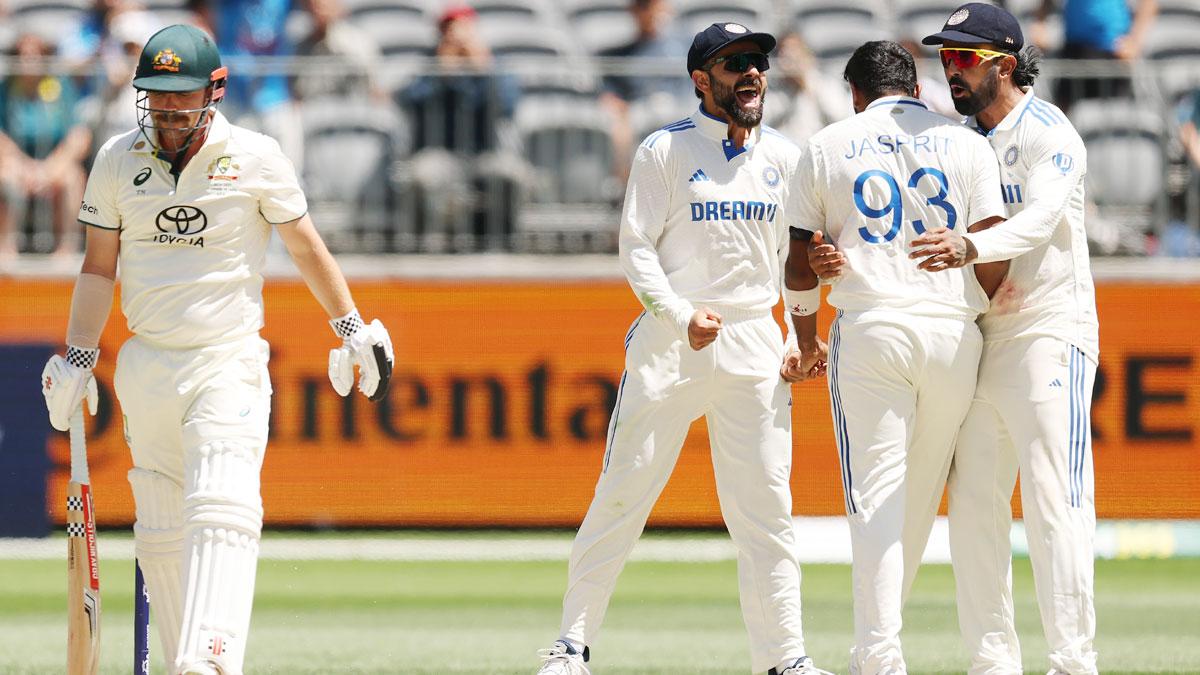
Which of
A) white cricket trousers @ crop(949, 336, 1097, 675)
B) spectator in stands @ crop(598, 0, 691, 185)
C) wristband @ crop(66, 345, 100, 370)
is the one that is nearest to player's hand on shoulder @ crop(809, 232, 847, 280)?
white cricket trousers @ crop(949, 336, 1097, 675)

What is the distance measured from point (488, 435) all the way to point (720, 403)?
20.2 ft

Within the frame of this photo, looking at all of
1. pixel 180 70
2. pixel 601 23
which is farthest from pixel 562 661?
pixel 601 23

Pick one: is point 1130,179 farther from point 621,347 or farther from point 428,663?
point 428,663

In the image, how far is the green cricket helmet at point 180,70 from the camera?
20.8 ft

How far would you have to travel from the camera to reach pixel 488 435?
43.2 feet

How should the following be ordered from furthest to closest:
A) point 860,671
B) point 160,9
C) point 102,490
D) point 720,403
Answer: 1. point 160,9
2. point 102,490
3. point 720,403
4. point 860,671

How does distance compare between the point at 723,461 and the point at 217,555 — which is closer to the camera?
the point at 217,555

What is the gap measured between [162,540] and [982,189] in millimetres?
3226

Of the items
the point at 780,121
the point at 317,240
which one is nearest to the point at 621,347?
the point at 780,121

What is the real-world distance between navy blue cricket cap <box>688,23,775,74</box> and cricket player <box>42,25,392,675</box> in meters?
1.69

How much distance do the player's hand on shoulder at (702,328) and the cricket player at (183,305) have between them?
1.47 metres

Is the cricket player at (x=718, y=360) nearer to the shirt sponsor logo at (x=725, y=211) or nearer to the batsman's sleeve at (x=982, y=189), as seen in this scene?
the shirt sponsor logo at (x=725, y=211)

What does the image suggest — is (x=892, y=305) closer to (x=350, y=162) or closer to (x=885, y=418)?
(x=885, y=418)

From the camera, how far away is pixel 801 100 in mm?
Result: 13328
